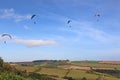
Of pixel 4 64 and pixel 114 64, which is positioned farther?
pixel 114 64

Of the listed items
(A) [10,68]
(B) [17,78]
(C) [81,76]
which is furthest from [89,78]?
(B) [17,78]

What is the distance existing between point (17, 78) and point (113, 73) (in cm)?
8630

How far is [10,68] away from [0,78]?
28281 mm

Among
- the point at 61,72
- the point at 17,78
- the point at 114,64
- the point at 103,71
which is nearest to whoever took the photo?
the point at 17,78

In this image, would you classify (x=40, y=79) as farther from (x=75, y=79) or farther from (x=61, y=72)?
(x=61, y=72)

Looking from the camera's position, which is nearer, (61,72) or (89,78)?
(89,78)

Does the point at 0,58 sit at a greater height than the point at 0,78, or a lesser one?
greater

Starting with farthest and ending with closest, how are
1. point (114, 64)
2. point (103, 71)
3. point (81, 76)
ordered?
point (114, 64) → point (103, 71) → point (81, 76)

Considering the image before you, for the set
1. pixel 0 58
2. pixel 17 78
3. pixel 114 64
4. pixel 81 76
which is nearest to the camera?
pixel 17 78

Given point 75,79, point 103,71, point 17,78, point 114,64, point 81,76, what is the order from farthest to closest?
point 114,64, point 103,71, point 81,76, point 75,79, point 17,78

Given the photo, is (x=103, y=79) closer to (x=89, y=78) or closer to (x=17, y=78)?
(x=89, y=78)

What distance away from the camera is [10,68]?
77562mm

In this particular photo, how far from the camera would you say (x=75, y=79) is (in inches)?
3989

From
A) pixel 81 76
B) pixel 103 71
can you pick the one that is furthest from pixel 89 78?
pixel 103 71
